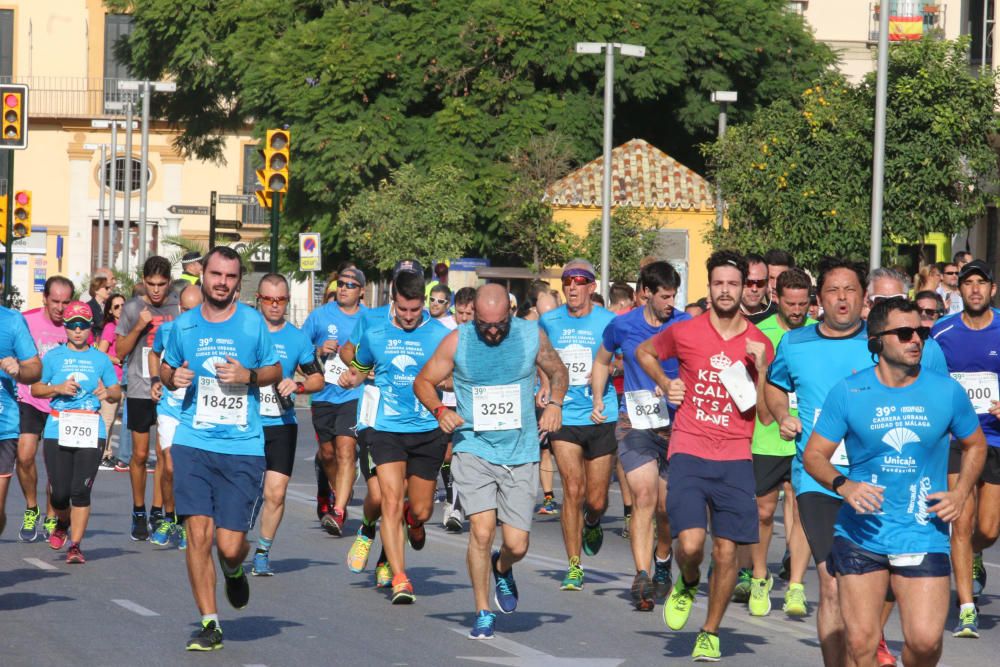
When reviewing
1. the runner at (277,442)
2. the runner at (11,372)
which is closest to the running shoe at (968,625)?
the runner at (277,442)

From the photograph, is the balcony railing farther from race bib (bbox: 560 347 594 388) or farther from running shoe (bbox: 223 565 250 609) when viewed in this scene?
running shoe (bbox: 223 565 250 609)

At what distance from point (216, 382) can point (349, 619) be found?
168cm

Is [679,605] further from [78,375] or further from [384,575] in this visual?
[78,375]

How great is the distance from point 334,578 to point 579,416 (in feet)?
6.01

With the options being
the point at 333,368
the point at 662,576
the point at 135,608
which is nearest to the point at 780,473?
the point at 662,576

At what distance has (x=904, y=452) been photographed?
6973 millimetres

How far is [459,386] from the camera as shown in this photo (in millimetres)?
10031

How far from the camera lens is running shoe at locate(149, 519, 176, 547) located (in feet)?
45.2

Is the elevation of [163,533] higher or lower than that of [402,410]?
lower

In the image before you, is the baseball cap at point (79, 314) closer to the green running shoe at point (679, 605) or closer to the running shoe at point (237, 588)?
the running shoe at point (237, 588)

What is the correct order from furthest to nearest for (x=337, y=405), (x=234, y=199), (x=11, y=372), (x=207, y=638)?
(x=234, y=199) → (x=337, y=405) → (x=11, y=372) → (x=207, y=638)

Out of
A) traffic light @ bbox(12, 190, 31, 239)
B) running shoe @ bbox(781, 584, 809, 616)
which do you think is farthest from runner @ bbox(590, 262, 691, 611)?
traffic light @ bbox(12, 190, 31, 239)

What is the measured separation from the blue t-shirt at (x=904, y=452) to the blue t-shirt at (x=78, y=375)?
23.1ft

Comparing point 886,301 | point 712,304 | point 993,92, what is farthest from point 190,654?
point 993,92
